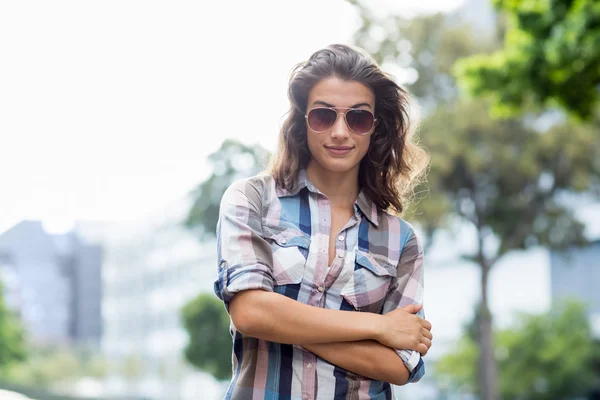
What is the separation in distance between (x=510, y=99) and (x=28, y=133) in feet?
53.9

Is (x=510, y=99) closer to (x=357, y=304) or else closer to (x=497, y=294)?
(x=357, y=304)

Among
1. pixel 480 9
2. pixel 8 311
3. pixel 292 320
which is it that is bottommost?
pixel 8 311

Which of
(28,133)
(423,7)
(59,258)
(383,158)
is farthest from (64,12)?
(59,258)

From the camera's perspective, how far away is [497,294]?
1928 inches

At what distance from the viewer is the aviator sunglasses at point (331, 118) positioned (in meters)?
1.88

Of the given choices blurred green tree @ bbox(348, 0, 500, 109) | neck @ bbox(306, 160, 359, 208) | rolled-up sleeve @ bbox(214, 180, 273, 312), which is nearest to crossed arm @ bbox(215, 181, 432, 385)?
rolled-up sleeve @ bbox(214, 180, 273, 312)

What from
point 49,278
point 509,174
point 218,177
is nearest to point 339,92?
point 218,177

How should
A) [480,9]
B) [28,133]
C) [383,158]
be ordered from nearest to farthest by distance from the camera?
[383,158] < [28,133] < [480,9]

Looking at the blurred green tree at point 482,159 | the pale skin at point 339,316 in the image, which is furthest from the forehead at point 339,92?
the blurred green tree at point 482,159

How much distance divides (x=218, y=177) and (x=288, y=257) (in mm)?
20860

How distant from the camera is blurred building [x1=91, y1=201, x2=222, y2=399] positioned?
54344mm

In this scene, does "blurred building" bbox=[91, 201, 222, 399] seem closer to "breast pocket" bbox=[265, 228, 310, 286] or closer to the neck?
the neck

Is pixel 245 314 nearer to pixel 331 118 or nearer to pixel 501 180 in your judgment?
pixel 331 118

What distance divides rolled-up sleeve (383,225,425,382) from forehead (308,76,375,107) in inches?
13.8
